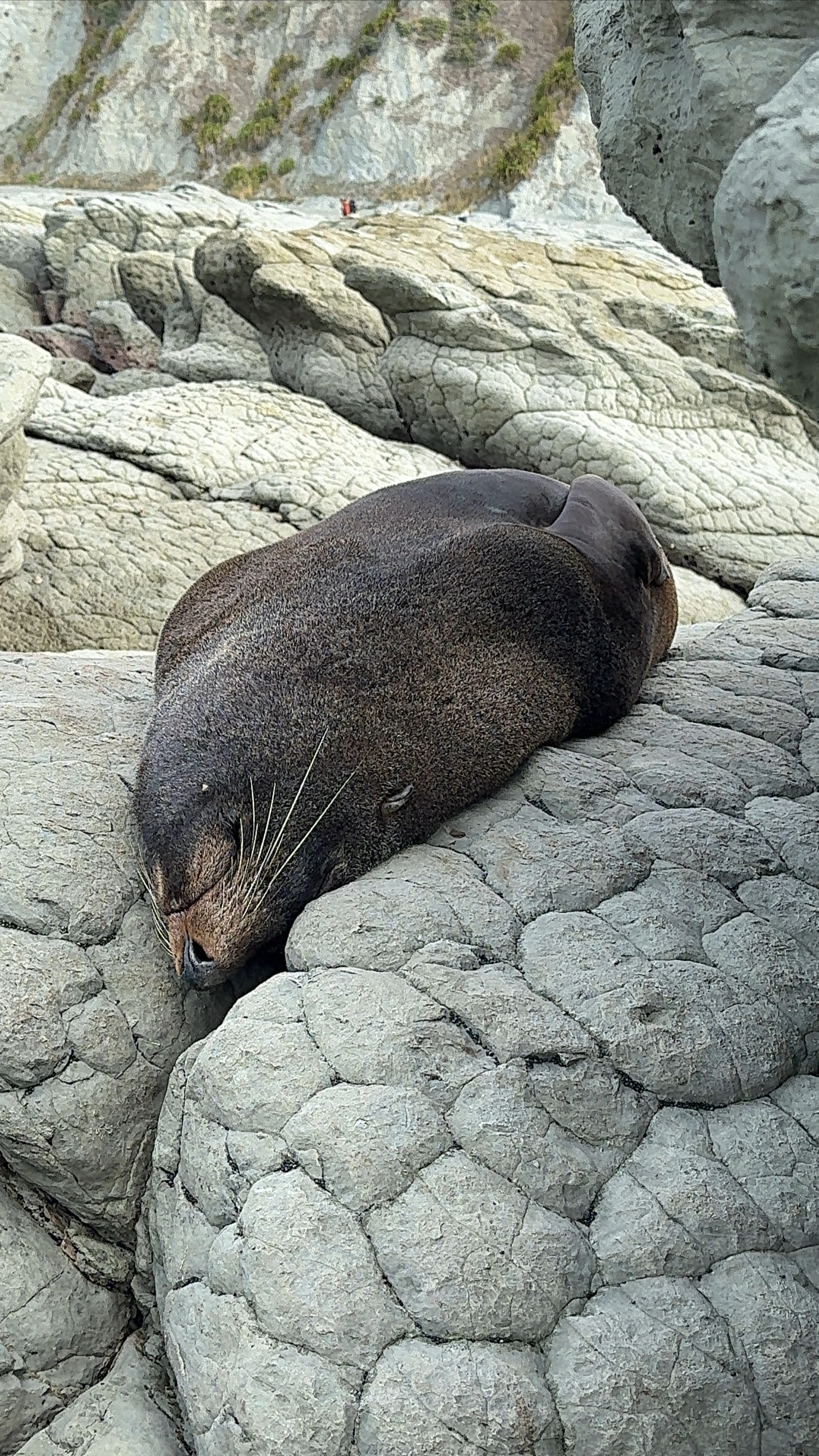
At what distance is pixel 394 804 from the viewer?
3482 millimetres

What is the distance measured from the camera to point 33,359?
6.36m

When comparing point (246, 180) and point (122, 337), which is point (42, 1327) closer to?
point (122, 337)

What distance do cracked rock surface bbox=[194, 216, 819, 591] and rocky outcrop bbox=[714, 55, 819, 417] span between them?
6.04 m

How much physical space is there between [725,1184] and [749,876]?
0.97m

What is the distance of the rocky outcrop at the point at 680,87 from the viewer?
7.93 ft

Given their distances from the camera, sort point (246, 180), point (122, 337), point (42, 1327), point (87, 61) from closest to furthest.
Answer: point (42, 1327) → point (122, 337) → point (246, 180) → point (87, 61)

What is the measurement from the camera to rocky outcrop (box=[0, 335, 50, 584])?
6008mm

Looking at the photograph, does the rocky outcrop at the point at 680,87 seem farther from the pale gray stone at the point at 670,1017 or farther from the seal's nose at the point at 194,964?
the seal's nose at the point at 194,964

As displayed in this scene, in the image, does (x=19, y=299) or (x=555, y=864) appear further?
(x=19, y=299)

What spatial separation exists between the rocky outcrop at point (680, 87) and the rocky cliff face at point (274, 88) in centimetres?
2355

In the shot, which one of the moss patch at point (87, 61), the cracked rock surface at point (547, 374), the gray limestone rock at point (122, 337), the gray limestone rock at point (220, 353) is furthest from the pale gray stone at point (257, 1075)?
the moss patch at point (87, 61)

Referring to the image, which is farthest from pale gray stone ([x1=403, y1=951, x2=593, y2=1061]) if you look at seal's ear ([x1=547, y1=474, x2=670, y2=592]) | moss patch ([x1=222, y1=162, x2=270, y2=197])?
moss patch ([x1=222, y1=162, x2=270, y2=197])

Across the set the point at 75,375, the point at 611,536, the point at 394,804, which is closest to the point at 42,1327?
the point at 394,804

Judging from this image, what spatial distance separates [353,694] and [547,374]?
19.8 feet
